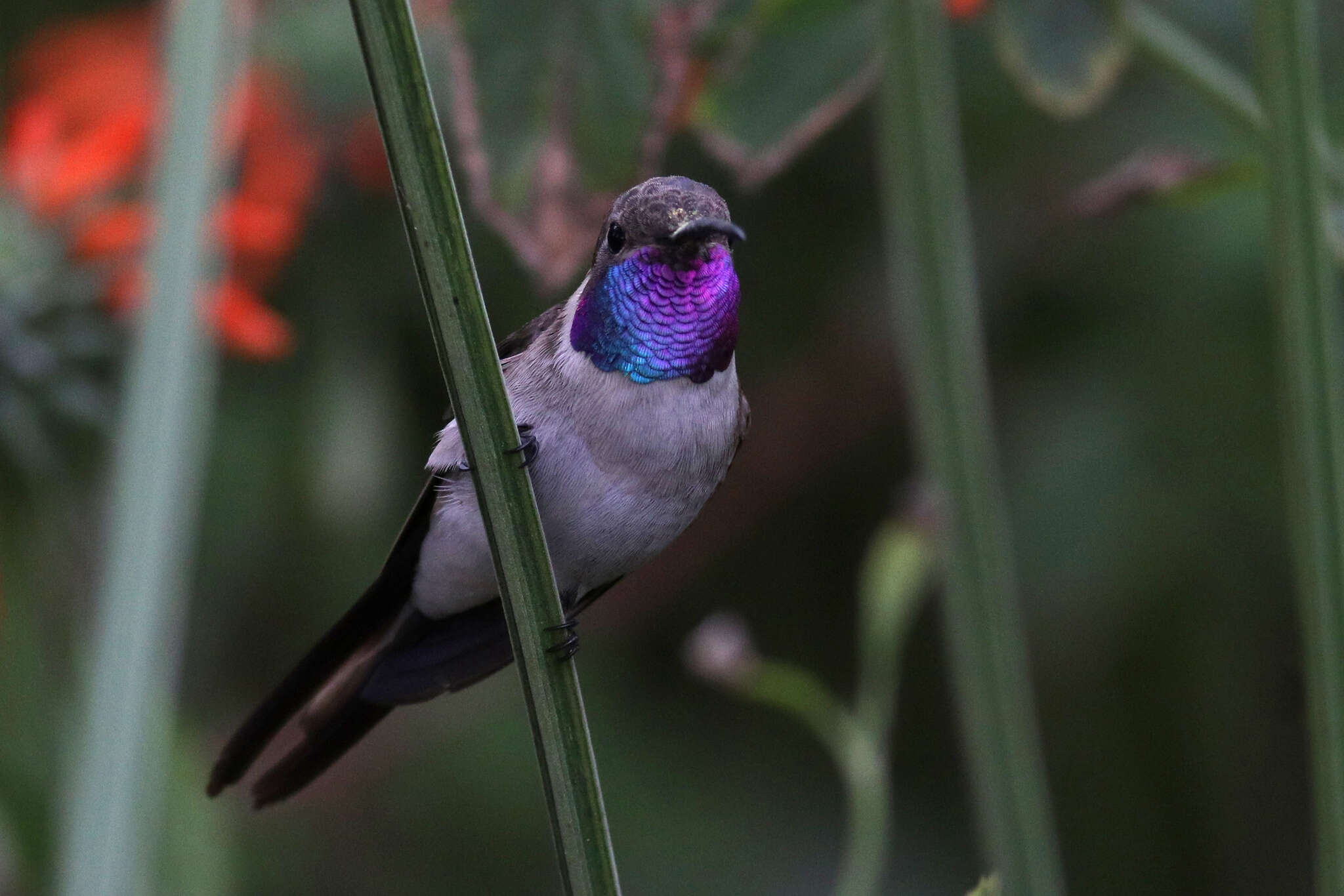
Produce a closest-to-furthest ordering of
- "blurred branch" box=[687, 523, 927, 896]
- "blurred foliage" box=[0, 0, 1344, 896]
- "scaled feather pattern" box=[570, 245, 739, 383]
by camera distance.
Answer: "scaled feather pattern" box=[570, 245, 739, 383] < "blurred branch" box=[687, 523, 927, 896] < "blurred foliage" box=[0, 0, 1344, 896]

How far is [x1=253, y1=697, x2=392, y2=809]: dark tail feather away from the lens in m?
0.73

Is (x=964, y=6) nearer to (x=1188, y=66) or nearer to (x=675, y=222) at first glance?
(x=1188, y=66)

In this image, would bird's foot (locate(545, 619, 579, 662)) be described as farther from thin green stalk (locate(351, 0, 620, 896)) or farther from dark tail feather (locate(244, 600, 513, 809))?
dark tail feather (locate(244, 600, 513, 809))

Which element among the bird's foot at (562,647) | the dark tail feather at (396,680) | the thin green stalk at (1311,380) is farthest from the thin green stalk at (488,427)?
the thin green stalk at (1311,380)

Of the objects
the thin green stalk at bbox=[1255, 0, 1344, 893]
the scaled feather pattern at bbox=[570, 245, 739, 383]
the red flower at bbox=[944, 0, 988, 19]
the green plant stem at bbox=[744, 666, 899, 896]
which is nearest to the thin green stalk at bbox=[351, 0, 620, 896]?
the scaled feather pattern at bbox=[570, 245, 739, 383]

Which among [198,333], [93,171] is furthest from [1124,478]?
[198,333]

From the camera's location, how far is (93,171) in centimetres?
150

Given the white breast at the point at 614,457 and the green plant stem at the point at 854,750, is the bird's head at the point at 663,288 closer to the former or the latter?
the white breast at the point at 614,457

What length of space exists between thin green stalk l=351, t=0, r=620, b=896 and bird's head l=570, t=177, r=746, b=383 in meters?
0.09

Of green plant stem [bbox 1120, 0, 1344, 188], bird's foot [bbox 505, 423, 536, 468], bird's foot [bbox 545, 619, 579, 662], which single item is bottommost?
bird's foot [bbox 545, 619, 579, 662]

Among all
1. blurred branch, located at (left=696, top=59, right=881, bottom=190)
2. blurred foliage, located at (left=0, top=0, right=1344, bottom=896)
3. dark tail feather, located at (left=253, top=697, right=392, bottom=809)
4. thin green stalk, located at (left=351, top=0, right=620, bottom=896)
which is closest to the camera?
thin green stalk, located at (left=351, top=0, right=620, bottom=896)

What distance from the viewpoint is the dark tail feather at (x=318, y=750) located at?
2.41ft

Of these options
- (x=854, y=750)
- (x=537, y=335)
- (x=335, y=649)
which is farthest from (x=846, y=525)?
(x=335, y=649)

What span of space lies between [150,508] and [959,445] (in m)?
0.34
